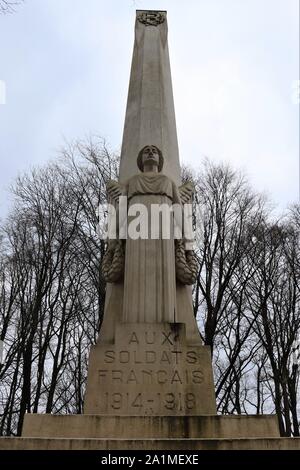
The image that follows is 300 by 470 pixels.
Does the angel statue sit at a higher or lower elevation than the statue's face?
lower

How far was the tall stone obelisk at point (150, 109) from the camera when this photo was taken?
8.37m

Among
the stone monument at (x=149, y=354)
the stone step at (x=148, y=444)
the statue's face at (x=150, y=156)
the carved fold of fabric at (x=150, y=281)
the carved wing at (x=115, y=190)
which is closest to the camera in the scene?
the stone step at (x=148, y=444)

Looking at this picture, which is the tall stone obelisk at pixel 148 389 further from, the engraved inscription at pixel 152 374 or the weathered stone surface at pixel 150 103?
the weathered stone surface at pixel 150 103

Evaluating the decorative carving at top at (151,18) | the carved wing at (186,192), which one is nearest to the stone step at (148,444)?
the carved wing at (186,192)

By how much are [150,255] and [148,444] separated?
3.45 metres

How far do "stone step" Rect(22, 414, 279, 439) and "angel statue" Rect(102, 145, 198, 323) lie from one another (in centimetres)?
170

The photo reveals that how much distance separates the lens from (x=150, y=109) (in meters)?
10.2

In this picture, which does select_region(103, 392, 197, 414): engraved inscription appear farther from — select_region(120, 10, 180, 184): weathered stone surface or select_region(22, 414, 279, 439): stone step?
select_region(120, 10, 180, 184): weathered stone surface

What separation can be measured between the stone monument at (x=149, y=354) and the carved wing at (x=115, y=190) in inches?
1.0

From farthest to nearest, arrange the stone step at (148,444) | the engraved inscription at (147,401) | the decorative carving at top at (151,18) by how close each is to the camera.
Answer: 1. the decorative carving at top at (151,18)
2. the engraved inscription at (147,401)
3. the stone step at (148,444)

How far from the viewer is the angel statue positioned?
7430 millimetres

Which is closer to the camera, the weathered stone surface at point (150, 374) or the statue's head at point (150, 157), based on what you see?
the weathered stone surface at point (150, 374)

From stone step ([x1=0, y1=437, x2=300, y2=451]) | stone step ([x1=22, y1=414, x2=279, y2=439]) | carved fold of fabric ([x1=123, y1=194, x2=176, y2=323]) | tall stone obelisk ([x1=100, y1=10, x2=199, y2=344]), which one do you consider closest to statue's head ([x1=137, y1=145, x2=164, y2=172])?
tall stone obelisk ([x1=100, y1=10, x2=199, y2=344])
